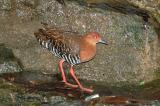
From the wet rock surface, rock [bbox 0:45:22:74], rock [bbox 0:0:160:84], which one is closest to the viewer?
rock [bbox 0:45:22:74]

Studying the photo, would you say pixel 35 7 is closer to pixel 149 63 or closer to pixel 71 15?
pixel 71 15

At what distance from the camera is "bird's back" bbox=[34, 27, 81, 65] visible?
420 inches

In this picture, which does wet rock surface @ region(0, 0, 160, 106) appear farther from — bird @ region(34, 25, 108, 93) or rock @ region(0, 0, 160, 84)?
bird @ region(34, 25, 108, 93)

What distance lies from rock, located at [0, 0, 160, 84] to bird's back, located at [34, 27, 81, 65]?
57 centimetres

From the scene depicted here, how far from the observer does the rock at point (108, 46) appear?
11352mm

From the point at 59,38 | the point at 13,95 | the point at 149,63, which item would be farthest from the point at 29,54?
the point at 149,63

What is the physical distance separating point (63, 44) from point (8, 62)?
1.11m

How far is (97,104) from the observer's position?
9.70 metres

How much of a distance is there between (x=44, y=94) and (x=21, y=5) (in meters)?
2.43

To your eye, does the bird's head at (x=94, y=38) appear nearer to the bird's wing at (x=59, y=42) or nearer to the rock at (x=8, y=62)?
the bird's wing at (x=59, y=42)

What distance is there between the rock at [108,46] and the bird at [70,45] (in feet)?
1.36

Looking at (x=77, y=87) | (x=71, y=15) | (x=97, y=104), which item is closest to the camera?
(x=97, y=104)

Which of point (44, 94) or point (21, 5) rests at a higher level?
point (21, 5)

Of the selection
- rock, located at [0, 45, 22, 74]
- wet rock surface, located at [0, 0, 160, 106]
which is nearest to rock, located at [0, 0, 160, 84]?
wet rock surface, located at [0, 0, 160, 106]
